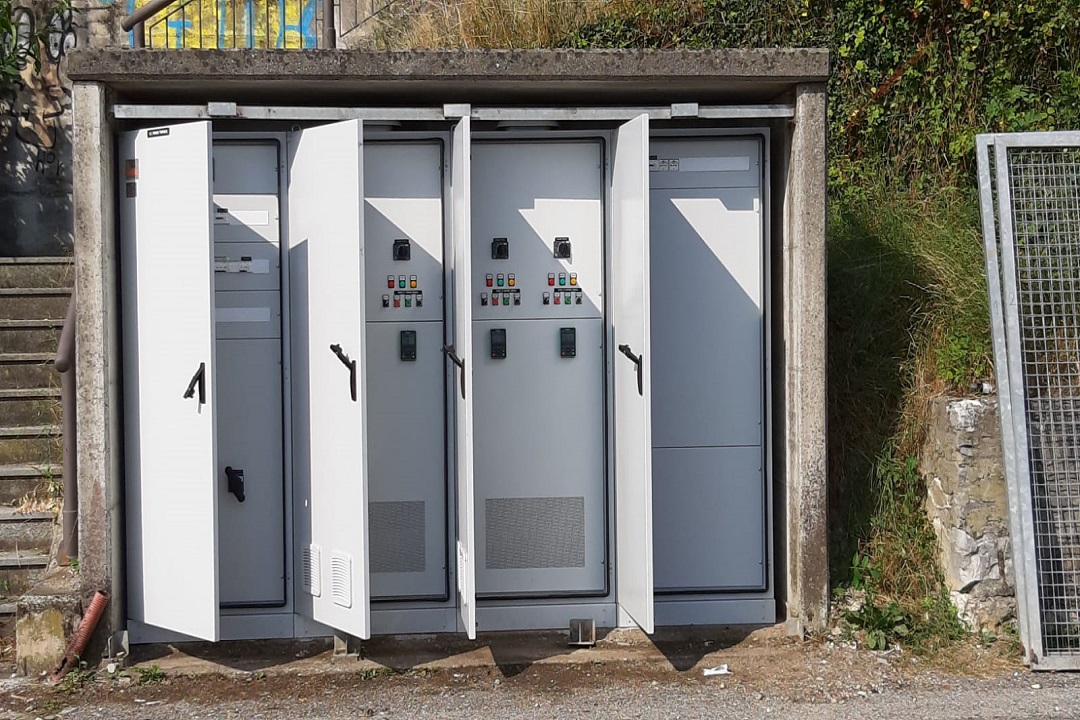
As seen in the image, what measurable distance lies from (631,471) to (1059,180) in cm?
268

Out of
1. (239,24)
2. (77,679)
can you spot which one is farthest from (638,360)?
(239,24)

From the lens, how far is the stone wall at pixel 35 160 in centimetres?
995

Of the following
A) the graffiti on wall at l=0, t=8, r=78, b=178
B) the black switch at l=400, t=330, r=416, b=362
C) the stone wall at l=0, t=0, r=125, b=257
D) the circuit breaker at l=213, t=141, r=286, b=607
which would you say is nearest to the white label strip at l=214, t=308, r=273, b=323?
the circuit breaker at l=213, t=141, r=286, b=607

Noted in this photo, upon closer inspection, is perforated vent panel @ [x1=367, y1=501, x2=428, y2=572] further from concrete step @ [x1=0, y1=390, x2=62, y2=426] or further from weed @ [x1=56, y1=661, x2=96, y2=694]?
concrete step @ [x1=0, y1=390, x2=62, y2=426]

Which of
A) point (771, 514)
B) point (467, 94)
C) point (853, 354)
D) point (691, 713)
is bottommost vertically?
point (691, 713)

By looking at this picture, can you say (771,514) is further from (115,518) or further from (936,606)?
(115,518)

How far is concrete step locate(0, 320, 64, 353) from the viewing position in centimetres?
694

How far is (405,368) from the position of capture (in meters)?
5.67

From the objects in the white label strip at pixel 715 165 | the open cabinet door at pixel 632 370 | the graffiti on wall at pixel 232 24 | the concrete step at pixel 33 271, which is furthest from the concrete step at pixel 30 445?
the graffiti on wall at pixel 232 24

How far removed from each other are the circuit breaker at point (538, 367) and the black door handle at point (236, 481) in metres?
1.17

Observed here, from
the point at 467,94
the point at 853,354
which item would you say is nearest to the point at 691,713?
the point at 853,354

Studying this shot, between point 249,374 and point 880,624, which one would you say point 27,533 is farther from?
point 880,624

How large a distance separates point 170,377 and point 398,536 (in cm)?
138

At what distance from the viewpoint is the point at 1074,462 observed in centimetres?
550
